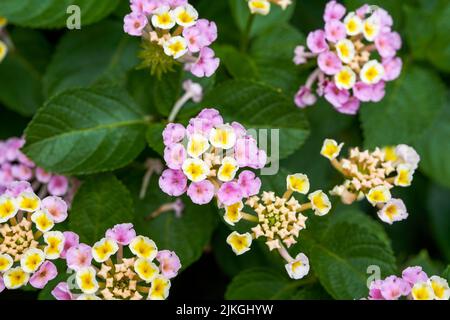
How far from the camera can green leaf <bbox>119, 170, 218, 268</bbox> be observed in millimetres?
1395

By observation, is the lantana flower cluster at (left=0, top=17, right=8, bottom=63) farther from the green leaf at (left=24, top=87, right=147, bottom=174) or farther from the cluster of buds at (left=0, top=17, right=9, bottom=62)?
the green leaf at (left=24, top=87, right=147, bottom=174)

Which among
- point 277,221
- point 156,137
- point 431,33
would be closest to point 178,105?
point 156,137

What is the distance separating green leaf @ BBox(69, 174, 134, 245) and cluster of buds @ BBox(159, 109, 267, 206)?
0.52 ft

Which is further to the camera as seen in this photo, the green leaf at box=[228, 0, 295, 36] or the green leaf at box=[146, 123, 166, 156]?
the green leaf at box=[228, 0, 295, 36]

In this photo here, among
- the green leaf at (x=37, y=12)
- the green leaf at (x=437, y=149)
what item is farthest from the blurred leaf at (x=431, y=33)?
the green leaf at (x=37, y=12)

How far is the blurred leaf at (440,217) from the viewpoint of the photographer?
1804 mm

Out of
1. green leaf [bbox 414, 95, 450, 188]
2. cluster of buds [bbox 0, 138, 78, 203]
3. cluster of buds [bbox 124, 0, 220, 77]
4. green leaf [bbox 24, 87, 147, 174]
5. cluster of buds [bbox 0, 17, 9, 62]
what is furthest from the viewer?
green leaf [bbox 414, 95, 450, 188]

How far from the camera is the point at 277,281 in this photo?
1.38 metres

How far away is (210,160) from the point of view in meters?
1.14

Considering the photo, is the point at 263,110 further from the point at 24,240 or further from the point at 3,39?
the point at 3,39

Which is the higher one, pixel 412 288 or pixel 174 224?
pixel 412 288

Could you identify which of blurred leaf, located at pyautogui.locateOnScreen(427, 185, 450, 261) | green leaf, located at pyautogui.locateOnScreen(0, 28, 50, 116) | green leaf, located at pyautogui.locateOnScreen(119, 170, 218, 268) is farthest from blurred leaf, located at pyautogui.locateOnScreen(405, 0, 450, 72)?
green leaf, located at pyautogui.locateOnScreen(0, 28, 50, 116)

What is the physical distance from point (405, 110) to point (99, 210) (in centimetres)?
71
